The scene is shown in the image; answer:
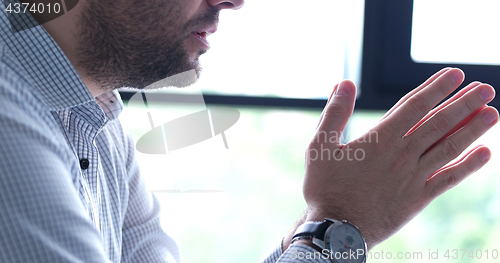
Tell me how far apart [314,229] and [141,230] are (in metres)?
0.47

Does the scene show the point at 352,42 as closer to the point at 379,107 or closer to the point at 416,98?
the point at 379,107

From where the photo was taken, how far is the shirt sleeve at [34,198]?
0.48 meters

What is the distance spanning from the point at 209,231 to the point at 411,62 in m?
0.85

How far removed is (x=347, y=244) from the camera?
2.16 ft

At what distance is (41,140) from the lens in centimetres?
55

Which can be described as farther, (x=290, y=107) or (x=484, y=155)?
(x=290, y=107)

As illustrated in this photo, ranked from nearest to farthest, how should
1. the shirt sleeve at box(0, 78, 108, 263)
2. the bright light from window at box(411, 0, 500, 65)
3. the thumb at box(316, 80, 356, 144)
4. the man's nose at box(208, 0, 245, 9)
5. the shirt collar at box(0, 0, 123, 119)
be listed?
1. the shirt sleeve at box(0, 78, 108, 263)
2. the shirt collar at box(0, 0, 123, 119)
3. the thumb at box(316, 80, 356, 144)
4. the man's nose at box(208, 0, 245, 9)
5. the bright light from window at box(411, 0, 500, 65)

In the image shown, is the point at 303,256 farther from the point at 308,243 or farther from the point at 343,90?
the point at 343,90

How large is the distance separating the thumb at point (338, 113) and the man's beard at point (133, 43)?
0.31 m

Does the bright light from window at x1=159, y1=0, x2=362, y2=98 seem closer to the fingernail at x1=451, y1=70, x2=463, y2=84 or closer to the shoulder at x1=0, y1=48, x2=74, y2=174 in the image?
the fingernail at x1=451, y1=70, x2=463, y2=84

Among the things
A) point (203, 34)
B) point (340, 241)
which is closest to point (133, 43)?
point (203, 34)

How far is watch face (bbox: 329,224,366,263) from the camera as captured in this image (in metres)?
0.66

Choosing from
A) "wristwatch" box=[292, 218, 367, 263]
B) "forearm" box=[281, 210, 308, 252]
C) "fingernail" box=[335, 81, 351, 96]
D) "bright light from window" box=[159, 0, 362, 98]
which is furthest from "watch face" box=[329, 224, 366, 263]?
"bright light from window" box=[159, 0, 362, 98]

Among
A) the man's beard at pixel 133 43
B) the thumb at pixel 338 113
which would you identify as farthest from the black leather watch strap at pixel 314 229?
the man's beard at pixel 133 43
